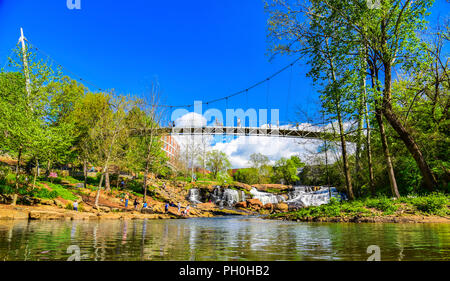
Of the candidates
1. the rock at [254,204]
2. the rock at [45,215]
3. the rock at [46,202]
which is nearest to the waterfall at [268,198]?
the rock at [254,204]

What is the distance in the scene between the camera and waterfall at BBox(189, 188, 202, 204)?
3967cm

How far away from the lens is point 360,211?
12.7 m

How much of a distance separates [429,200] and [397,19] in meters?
7.99

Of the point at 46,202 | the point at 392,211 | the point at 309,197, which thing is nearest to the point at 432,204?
the point at 392,211

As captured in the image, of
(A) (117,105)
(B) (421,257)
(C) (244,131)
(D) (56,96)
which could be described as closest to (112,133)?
(A) (117,105)

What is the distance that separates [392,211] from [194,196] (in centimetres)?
3187

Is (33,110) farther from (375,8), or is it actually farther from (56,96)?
(375,8)

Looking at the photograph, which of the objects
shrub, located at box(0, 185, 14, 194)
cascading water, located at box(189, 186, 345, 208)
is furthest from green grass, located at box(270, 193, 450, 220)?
cascading water, located at box(189, 186, 345, 208)

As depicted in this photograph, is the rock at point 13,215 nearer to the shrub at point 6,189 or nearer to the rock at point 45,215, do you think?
the rock at point 45,215

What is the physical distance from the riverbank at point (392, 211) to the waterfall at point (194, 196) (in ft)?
89.9

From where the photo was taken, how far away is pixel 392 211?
39.6 ft

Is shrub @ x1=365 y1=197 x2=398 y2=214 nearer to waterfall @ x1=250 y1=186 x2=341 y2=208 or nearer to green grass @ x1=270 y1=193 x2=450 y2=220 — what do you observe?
green grass @ x1=270 y1=193 x2=450 y2=220

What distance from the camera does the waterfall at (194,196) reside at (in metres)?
39.7

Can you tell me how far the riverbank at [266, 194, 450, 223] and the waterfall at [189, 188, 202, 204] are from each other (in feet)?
89.9
